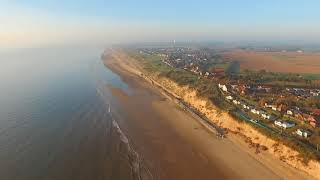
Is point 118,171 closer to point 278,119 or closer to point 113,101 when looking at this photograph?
point 278,119

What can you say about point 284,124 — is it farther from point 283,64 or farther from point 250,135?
point 283,64

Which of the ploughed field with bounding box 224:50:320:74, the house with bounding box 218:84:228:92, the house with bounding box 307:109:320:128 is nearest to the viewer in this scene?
the house with bounding box 307:109:320:128

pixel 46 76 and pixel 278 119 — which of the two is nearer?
pixel 278 119

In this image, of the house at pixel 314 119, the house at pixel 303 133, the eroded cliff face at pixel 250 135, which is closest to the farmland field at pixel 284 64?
the house at pixel 314 119

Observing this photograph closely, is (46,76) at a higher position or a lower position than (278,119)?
lower

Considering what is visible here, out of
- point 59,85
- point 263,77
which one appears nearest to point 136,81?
point 59,85

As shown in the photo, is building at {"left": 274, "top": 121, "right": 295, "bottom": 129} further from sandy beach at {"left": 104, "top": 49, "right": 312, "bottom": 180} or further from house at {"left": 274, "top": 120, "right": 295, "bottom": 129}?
sandy beach at {"left": 104, "top": 49, "right": 312, "bottom": 180}

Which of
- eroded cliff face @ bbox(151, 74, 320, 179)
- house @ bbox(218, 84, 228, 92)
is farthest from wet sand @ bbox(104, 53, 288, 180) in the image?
house @ bbox(218, 84, 228, 92)

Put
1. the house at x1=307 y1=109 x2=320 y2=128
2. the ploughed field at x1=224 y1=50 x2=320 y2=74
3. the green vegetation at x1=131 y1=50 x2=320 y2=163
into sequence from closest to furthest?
1. the green vegetation at x1=131 y1=50 x2=320 y2=163
2. the house at x1=307 y1=109 x2=320 y2=128
3. the ploughed field at x1=224 y1=50 x2=320 y2=74
